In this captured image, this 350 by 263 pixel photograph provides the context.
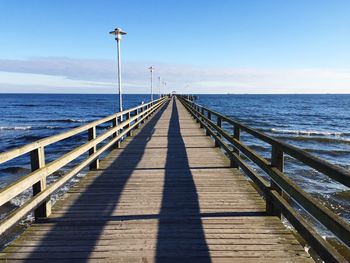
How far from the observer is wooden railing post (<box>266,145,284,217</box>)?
4.23m

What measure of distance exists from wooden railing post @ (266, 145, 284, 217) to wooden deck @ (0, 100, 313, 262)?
0.44ft

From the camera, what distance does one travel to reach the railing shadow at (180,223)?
3.47 meters

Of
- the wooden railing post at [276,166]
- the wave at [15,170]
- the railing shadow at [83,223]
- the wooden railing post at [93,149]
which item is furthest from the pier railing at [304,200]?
the wave at [15,170]

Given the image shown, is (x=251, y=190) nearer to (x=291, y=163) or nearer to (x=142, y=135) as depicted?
(x=142, y=135)

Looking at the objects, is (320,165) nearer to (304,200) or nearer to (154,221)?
(304,200)

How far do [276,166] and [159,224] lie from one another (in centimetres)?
171

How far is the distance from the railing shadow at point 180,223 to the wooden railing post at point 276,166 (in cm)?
98

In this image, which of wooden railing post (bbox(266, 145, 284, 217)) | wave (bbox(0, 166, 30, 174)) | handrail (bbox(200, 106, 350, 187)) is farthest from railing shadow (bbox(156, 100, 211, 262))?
wave (bbox(0, 166, 30, 174))

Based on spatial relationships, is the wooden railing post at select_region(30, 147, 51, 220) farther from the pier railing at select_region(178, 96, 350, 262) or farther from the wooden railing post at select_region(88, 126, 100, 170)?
the pier railing at select_region(178, 96, 350, 262)

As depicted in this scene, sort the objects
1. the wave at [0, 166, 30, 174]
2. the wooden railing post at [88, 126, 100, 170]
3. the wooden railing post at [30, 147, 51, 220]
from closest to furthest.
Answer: the wooden railing post at [30, 147, 51, 220], the wooden railing post at [88, 126, 100, 170], the wave at [0, 166, 30, 174]

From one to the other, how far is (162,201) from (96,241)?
5.26 ft

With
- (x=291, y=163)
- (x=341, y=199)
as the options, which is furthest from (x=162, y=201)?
(x=291, y=163)

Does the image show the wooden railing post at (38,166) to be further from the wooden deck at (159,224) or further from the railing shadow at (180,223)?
the railing shadow at (180,223)

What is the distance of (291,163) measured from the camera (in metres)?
14.7
